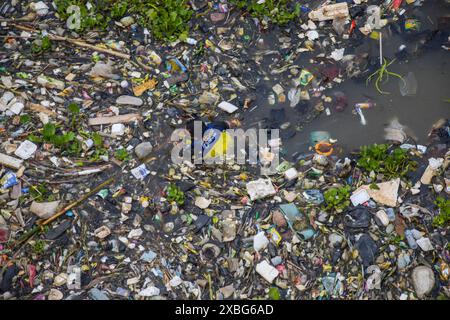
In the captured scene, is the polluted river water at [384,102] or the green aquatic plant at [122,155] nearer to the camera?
the green aquatic plant at [122,155]

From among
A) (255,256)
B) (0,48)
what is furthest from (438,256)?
(0,48)

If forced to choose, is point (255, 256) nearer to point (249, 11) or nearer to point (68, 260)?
point (68, 260)

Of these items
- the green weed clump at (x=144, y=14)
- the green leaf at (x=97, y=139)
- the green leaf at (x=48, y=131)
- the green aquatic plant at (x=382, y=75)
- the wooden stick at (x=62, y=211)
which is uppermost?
the green weed clump at (x=144, y=14)

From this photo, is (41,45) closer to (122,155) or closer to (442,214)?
(122,155)

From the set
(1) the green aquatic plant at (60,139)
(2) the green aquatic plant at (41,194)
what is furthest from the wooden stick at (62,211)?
(1) the green aquatic plant at (60,139)

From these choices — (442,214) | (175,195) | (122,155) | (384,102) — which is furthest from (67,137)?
(442,214)

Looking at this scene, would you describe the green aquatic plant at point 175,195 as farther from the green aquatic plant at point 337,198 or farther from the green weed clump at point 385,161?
the green weed clump at point 385,161
